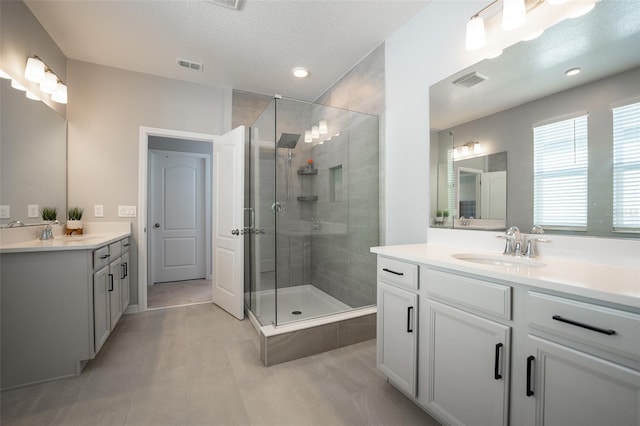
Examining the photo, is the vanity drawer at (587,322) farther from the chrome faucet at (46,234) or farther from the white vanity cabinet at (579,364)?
the chrome faucet at (46,234)

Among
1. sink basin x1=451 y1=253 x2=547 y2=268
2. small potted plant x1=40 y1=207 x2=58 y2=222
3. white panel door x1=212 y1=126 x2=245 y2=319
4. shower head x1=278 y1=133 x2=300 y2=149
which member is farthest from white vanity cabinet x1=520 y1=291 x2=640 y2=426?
small potted plant x1=40 y1=207 x2=58 y2=222

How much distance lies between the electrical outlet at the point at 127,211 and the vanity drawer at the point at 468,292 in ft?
10.0

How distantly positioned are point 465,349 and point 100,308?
238cm

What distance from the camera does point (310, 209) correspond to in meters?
2.88

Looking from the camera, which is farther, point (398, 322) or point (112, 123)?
point (112, 123)

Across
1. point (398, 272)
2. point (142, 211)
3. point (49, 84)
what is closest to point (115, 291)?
point (142, 211)

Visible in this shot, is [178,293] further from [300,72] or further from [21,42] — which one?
[300,72]

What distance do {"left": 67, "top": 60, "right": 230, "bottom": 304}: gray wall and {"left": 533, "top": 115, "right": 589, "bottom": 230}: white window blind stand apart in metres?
3.36

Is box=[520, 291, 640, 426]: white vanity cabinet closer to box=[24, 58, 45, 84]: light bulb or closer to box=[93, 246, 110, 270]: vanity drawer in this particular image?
box=[93, 246, 110, 270]: vanity drawer

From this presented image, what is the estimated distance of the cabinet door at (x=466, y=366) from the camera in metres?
1.06

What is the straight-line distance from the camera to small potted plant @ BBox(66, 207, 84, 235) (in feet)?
8.44

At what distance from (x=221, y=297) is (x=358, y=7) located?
314cm

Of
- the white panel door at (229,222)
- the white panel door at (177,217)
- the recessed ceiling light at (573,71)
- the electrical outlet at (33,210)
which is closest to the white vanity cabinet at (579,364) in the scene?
the recessed ceiling light at (573,71)

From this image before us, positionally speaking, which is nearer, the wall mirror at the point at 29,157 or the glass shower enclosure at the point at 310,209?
the wall mirror at the point at 29,157
